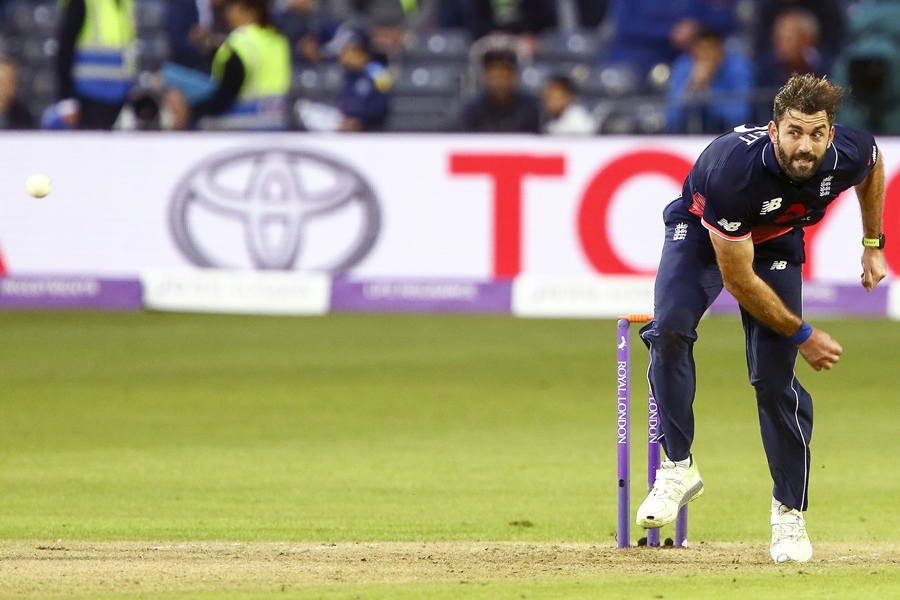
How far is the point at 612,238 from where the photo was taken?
1475cm

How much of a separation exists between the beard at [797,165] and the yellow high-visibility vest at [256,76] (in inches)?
409

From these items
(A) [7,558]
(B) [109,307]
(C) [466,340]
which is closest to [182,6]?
(B) [109,307]

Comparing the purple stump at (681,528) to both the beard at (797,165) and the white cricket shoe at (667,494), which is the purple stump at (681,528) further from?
the beard at (797,165)

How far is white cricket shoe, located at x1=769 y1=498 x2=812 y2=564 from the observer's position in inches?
258

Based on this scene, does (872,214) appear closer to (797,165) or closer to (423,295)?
(797,165)

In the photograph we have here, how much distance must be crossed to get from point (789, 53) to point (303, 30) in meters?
5.74

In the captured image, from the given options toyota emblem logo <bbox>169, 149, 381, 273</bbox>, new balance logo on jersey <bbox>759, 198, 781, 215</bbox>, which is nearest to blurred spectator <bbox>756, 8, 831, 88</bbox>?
toyota emblem logo <bbox>169, 149, 381, 273</bbox>

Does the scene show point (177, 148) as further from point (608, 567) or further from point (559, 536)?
point (608, 567)

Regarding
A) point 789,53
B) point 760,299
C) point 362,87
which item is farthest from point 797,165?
point 362,87

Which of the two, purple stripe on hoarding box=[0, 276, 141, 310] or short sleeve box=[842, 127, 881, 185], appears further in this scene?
purple stripe on hoarding box=[0, 276, 141, 310]

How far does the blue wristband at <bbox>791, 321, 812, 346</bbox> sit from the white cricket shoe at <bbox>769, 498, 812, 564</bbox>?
881mm

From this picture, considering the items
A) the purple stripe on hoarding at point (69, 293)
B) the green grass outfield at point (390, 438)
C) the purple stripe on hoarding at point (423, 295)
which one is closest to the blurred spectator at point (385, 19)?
the green grass outfield at point (390, 438)

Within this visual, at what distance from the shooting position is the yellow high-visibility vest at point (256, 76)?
52.7 feet

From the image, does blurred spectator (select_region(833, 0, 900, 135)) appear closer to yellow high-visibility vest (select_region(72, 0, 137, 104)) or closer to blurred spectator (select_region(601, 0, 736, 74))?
blurred spectator (select_region(601, 0, 736, 74))
